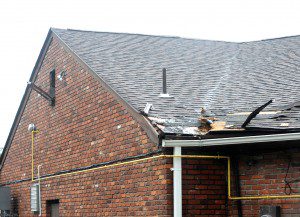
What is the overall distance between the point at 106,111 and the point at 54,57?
3.67m

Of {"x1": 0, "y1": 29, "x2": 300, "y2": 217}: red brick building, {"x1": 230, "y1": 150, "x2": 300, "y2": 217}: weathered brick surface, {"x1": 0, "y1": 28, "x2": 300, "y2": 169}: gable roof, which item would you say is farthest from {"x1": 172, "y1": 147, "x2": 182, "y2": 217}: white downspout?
{"x1": 230, "y1": 150, "x2": 300, "y2": 217}: weathered brick surface

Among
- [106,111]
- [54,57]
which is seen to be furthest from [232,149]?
[54,57]

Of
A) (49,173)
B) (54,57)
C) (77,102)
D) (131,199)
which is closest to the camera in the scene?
(131,199)

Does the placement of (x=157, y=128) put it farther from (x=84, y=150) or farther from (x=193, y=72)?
(x=193, y=72)

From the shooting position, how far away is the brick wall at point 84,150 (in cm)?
912

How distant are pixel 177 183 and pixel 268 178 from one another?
1.26m

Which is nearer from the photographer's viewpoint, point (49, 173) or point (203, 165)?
point (203, 165)

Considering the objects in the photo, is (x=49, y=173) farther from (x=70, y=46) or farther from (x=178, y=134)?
(x=178, y=134)

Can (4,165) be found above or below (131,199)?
above

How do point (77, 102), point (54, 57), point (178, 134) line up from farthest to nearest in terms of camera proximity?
point (54, 57) < point (77, 102) < point (178, 134)

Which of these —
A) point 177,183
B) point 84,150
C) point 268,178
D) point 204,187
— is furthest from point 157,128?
point 84,150

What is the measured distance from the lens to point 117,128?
10.1 m

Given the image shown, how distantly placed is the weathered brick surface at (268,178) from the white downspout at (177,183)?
91 cm

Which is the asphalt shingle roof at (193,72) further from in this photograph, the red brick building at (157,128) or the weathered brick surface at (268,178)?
the weathered brick surface at (268,178)
